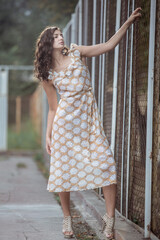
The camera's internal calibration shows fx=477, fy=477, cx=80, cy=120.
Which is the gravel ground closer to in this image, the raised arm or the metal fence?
the metal fence

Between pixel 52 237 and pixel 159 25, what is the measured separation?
6.09ft

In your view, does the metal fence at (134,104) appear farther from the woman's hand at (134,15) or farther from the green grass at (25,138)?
the green grass at (25,138)

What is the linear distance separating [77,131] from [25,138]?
14.0 m

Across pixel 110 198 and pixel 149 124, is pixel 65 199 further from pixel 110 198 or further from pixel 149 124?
pixel 149 124

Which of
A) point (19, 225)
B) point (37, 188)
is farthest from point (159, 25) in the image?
point (37, 188)

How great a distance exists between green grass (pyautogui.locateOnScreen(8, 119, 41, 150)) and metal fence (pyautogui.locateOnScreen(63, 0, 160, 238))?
35.6 feet

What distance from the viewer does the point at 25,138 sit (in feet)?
57.3

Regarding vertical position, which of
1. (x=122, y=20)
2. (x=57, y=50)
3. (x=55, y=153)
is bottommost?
(x=55, y=153)

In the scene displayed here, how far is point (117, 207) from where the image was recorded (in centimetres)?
433

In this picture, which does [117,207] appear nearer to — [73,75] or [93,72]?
[73,75]

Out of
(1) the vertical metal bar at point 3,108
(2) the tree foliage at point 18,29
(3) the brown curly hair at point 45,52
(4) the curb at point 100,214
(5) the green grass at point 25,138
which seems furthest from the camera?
(2) the tree foliage at point 18,29

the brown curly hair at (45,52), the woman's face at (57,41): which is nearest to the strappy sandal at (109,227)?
the brown curly hair at (45,52)

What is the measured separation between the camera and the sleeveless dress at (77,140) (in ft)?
11.5

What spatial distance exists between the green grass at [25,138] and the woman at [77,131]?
38.7 ft
